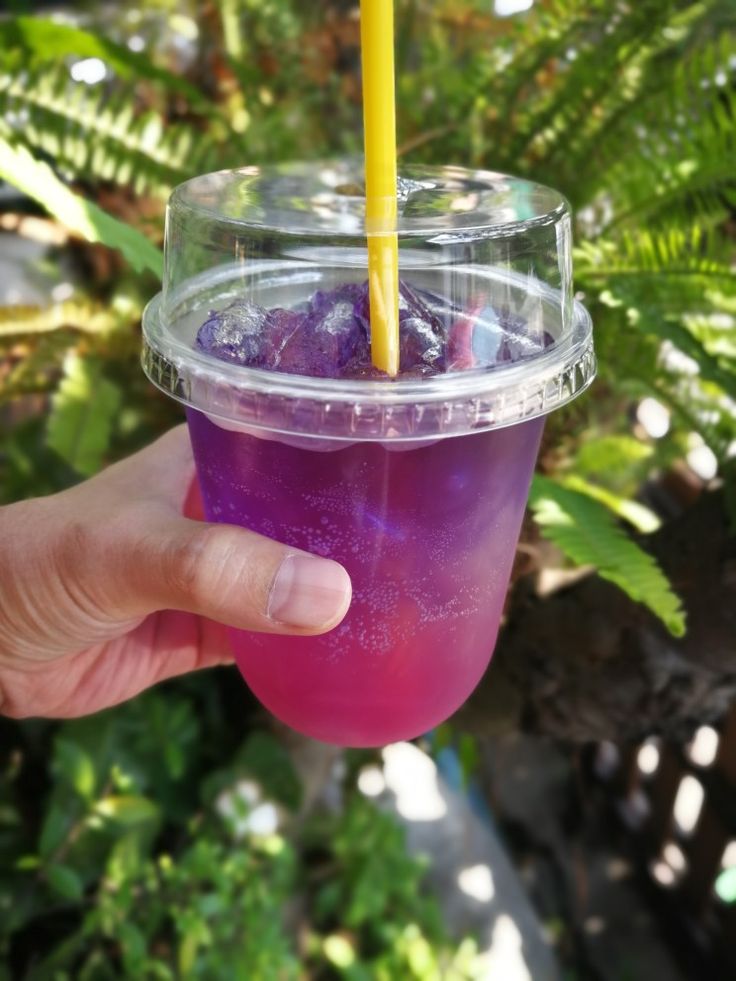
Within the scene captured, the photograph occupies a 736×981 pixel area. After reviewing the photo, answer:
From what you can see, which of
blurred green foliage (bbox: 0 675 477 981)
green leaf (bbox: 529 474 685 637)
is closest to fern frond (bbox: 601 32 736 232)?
green leaf (bbox: 529 474 685 637)

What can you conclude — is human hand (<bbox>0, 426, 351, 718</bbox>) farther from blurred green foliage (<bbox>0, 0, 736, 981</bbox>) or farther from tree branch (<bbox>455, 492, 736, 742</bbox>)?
tree branch (<bbox>455, 492, 736, 742</bbox>)

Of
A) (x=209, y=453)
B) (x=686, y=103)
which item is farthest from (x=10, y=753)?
(x=686, y=103)

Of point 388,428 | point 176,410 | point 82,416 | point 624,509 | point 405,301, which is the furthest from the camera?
point 176,410

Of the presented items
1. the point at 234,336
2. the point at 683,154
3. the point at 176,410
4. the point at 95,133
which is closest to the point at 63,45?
the point at 95,133

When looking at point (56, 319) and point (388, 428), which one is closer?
point (388, 428)

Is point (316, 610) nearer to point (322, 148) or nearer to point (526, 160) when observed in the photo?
point (526, 160)

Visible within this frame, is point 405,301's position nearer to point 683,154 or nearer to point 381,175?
point 381,175

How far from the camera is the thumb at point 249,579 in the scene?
82 cm

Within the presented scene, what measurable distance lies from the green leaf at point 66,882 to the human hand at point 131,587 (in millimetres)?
636

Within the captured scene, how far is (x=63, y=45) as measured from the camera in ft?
6.25

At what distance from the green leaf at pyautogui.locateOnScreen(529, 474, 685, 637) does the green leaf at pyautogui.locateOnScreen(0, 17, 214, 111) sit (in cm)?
134

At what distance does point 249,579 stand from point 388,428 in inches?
8.0

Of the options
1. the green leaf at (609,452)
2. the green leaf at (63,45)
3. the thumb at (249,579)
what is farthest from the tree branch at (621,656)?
the green leaf at (63,45)

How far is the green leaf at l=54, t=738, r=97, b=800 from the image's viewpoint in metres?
1.88
